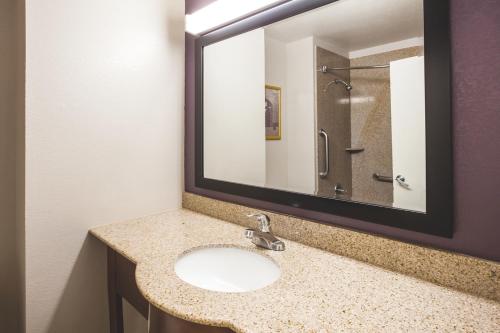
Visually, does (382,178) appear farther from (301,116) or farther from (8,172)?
(8,172)

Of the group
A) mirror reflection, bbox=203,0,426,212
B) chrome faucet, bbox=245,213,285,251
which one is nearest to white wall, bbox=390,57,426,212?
mirror reflection, bbox=203,0,426,212

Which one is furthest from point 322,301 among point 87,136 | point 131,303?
point 87,136

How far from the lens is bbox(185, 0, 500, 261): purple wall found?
68 cm

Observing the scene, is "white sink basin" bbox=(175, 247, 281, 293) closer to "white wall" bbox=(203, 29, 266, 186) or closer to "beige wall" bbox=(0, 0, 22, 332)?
"white wall" bbox=(203, 29, 266, 186)

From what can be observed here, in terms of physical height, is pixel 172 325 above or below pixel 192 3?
below

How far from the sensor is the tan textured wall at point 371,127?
0.86 metres

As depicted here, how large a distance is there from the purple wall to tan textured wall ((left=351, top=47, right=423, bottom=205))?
0.15 metres

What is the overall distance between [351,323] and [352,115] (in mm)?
613

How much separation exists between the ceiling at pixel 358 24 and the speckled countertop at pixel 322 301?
2.24 ft

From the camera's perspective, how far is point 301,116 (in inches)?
43.4

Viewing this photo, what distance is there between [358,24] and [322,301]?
85 cm

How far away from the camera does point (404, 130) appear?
2.70ft

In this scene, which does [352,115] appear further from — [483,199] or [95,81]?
[95,81]

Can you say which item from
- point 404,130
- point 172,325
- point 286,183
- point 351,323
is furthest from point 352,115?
point 172,325
